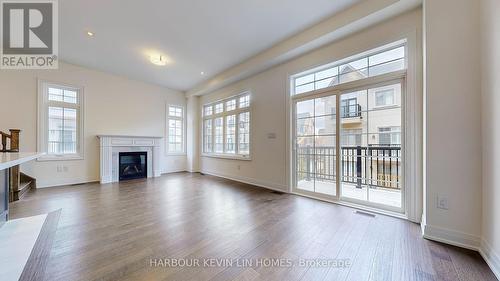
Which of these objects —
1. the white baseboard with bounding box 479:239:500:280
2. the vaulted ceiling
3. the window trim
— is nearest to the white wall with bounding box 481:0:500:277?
the white baseboard with bounding box 479:239:500:280

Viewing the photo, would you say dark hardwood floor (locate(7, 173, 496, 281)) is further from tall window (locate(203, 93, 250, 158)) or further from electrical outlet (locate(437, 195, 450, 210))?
tall window (locate(203, 93, 250, 158))

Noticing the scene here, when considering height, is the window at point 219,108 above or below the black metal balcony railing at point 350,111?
above

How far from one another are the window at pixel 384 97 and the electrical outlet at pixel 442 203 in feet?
4.51

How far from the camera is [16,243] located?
6.25ft

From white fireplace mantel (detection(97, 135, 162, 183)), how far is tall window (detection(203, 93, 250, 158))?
1.59 m

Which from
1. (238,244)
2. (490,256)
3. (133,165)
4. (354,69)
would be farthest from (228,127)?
(490,256)

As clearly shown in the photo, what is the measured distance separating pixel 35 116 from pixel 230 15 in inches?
199

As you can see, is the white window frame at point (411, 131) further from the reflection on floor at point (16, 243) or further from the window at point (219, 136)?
the window at point (219, 136)

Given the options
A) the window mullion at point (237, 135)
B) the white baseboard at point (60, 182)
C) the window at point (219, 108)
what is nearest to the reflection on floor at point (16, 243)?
the white baseboard at point (60, 182)

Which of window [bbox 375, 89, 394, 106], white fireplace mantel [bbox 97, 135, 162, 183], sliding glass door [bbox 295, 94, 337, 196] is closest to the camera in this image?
window [bbox 375, 89, 394, 106]

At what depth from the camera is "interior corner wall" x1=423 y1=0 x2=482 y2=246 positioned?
1.85 meters

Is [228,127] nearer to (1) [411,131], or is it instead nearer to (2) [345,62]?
(2) [345,62]

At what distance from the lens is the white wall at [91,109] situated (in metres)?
4.13

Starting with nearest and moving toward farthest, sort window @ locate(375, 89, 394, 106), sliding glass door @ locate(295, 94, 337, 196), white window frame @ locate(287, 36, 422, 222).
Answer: white window frame @ locate(287, 36, 422, 222), window @ locate(375, 89, 394, 106), sliding glass door @ locate(295, 94, 337, 196)
